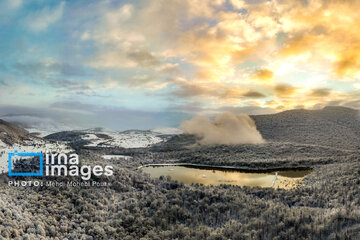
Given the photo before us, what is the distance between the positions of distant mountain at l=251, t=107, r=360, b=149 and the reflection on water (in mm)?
44987

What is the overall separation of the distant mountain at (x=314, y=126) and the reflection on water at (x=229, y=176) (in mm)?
44987

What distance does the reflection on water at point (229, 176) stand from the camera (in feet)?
96.1

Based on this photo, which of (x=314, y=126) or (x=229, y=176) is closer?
(x=229, y=176)

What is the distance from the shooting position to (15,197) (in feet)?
56.6

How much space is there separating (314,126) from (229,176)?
241 feet

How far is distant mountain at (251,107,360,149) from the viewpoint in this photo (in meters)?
76.5

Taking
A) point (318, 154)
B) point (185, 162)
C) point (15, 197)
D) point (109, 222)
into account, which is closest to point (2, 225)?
point (15, 197)

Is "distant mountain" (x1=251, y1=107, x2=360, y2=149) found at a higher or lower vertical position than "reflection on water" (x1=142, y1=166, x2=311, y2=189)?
higher

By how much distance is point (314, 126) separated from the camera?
89.3 meters

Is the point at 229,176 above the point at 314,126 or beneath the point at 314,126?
beneath

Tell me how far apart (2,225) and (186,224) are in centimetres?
1188

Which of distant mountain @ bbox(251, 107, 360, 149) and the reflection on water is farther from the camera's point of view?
distant mountain @ bbox(251, 107, 360, 149)

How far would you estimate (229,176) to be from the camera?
111 feet

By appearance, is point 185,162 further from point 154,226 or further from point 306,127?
point 306,127
